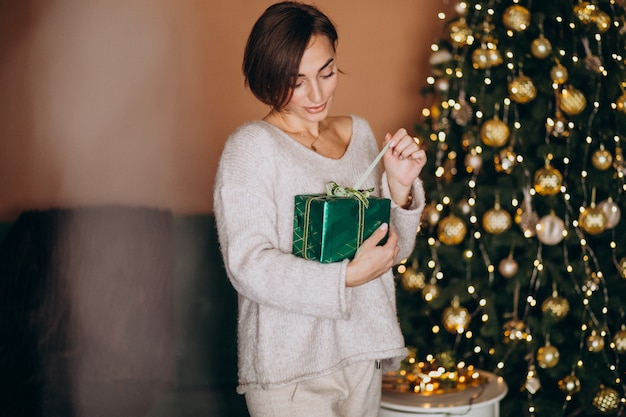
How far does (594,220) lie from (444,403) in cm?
93

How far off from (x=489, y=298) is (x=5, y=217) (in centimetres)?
166

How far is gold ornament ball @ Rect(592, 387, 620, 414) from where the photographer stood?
9.16 ft

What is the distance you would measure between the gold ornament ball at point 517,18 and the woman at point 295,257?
1.24 m

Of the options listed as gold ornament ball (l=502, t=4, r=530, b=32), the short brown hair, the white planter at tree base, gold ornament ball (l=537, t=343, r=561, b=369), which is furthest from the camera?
gold ornament ball (l=537, t=343, r=561, b=369)

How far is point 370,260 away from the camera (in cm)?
142

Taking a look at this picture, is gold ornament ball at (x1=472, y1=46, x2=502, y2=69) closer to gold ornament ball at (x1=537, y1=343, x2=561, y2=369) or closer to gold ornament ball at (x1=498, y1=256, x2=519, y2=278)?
gold ornament ball at (x1=498, y1=256, x2=519, y2=278)

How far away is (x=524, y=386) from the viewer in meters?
2.76

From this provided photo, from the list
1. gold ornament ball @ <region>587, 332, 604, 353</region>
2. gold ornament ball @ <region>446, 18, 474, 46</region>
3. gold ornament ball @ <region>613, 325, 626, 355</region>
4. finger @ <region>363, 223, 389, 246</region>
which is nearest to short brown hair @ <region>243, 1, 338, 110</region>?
finger @ <region>363, 223, 389, 246</region>

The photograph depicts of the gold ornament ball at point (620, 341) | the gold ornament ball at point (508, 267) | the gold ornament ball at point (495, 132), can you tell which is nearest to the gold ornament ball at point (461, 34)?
the gold ornament ball at point (495, 132)

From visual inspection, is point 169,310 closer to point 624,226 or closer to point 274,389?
point 274,389

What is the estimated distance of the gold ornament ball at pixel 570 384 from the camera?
277cm

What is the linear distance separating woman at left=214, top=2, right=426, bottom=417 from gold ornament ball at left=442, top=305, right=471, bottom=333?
1095mm

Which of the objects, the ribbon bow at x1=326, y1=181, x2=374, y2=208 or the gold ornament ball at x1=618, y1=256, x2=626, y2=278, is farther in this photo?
the gold ornament ball at x1=618, y1=256, x2=626, y2=278

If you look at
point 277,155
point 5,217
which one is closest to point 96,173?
point 5,217
